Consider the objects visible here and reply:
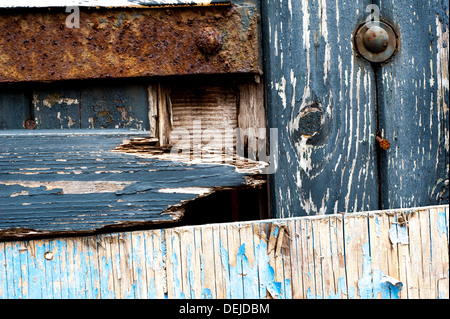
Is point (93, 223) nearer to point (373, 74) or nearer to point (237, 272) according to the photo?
point (237, 272)

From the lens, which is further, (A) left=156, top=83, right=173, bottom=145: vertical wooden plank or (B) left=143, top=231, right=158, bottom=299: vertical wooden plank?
(A) left=156, top=83, right=173, bottom=145: vertical wooden plank

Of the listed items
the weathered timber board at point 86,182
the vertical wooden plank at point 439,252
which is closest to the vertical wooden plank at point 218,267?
the weathered timber board at point 86,182

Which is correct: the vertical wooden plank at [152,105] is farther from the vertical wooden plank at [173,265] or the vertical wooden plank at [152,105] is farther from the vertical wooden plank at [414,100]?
the vertical wooden plank at [414,100]

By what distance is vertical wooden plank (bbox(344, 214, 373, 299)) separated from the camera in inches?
36.7

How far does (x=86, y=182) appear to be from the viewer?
912 millimetres

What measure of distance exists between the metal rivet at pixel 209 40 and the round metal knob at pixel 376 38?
0.39 m

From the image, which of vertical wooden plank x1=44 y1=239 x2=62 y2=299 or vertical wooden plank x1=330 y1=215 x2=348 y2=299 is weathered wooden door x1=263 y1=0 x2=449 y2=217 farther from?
vertical wooden plank x1=44 y1=239 x2=62 y2=299

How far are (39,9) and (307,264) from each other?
3.06 feet

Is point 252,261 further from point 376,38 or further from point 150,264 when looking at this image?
point 376,38

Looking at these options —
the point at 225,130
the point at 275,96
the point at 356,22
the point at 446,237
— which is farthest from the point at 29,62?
the point at 446,237

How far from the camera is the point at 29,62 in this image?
0.97 meters

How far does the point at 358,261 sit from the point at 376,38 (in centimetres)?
58

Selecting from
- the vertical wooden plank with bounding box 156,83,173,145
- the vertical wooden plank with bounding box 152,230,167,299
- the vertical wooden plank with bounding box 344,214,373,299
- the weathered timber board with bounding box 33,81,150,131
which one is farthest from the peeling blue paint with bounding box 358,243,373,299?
the weathered timber board with bounding box 33,81,150,131

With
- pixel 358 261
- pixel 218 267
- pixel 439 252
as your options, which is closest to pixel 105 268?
pixel 218 267
